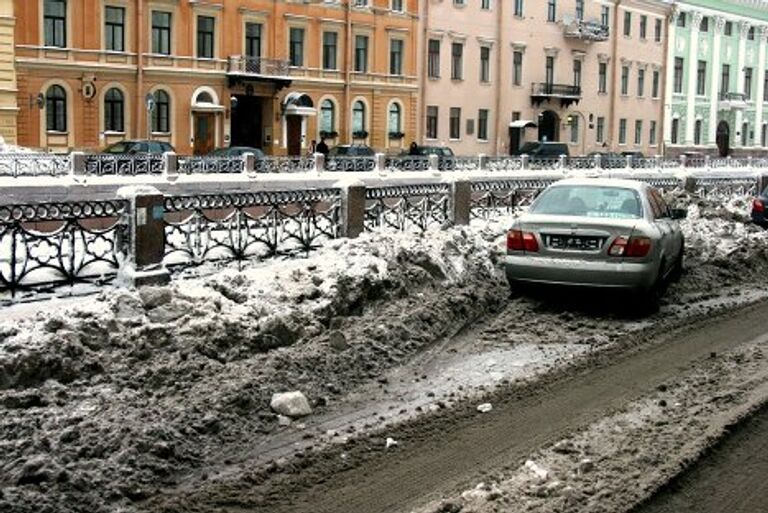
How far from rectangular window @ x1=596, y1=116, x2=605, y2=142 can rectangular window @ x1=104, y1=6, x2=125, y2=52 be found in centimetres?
Result: 3313

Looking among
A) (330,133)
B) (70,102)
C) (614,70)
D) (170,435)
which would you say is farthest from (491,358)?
(614,70)

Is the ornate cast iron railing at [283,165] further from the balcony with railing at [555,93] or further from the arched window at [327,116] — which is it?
the balcony with railing at [555,93]

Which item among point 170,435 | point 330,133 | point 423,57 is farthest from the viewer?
point 423,57

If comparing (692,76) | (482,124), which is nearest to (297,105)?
(482,124)

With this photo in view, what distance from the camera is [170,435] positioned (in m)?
6.76

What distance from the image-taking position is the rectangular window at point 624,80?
2571 inches

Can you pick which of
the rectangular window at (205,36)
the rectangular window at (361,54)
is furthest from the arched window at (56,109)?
the rectangular window at (361,54)

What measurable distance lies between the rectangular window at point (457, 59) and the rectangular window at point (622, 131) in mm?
16033

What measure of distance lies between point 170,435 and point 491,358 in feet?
12.1

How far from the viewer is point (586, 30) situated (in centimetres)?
6084

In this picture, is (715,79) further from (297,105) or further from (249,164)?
(249,164)

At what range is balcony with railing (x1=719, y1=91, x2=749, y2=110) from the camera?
72562 millimetres

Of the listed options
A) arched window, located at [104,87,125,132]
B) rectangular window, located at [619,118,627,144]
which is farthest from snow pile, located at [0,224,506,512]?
rectangular window, located at [619,118,627,144]

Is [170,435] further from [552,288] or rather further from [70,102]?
[70,102]
